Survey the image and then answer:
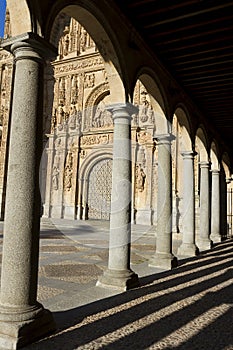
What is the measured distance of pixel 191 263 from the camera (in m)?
6.29

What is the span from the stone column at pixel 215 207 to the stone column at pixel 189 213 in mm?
3222

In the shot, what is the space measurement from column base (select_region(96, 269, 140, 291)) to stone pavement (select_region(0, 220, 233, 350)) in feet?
0.32

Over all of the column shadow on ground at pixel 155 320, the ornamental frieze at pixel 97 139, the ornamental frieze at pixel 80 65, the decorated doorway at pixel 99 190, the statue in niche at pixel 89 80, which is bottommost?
the column shadow on ground at pixel 155 320

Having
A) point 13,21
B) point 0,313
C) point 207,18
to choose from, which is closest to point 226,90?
point 207,18

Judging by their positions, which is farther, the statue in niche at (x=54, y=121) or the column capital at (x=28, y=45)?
the statue in niche at (x=54, y=121)

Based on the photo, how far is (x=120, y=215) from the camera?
4270 millimetres

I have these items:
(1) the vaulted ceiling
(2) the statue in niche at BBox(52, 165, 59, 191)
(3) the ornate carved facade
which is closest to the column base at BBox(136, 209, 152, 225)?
(3) the ornate carved facade

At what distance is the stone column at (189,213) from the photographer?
7352 millimetres

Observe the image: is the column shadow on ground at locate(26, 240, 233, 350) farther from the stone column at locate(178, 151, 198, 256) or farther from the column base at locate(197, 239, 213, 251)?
the column base at locate(197, 239, 213, 251)

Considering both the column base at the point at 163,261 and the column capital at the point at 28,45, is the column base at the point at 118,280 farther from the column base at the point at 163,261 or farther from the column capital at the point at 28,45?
the column capital at the point at 28,45

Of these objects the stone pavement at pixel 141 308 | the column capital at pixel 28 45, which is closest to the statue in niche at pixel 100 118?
the stone pavement at pixel 141 308

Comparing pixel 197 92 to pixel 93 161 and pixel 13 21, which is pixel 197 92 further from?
pixel 93 161

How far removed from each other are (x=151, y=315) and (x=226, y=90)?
17.0 ft

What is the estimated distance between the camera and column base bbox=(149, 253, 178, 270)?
563 cm
